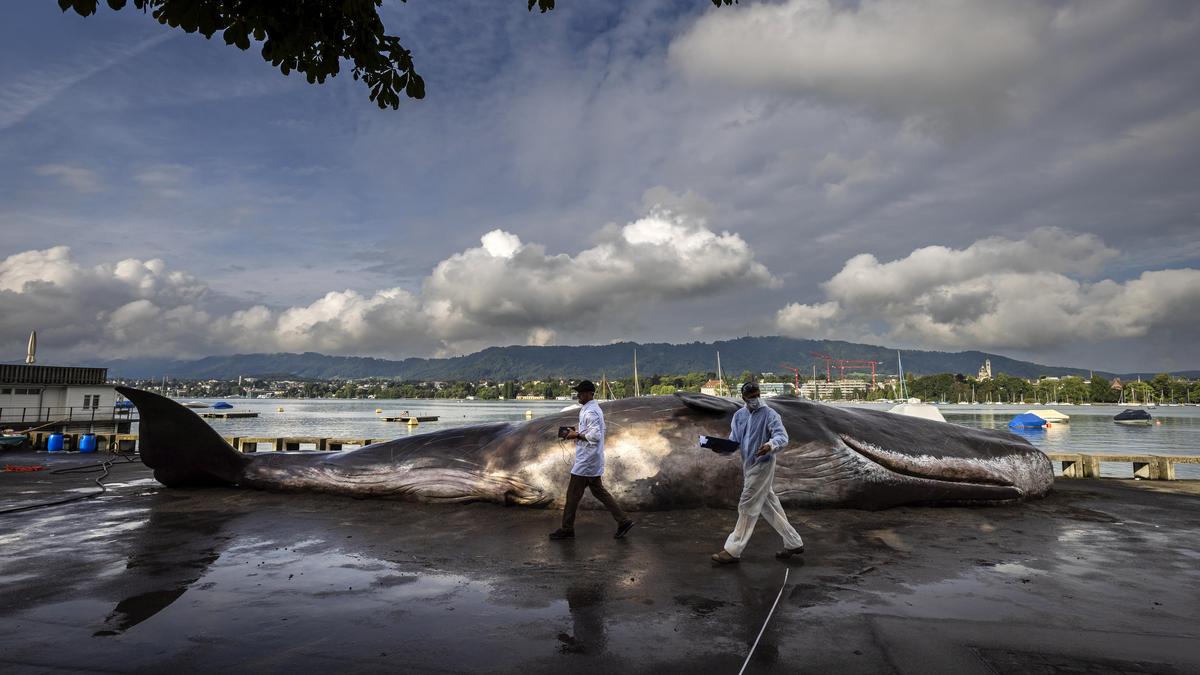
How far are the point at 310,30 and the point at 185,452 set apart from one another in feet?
31.2

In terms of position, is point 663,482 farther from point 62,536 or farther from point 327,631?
point 62,536

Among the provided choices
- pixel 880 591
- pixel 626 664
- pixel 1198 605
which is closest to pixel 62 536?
pixel 626 664

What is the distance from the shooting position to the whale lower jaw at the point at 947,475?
9.54m

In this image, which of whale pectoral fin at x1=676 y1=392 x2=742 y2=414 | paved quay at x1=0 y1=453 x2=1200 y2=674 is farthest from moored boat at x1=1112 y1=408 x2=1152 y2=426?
whale pectoral fin at x1=676 y1=392 x2=742 y2=414

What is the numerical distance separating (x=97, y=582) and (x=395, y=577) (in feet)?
8.81

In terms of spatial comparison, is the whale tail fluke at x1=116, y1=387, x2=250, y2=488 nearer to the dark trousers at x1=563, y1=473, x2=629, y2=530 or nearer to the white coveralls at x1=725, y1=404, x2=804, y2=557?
the dark trousers at x1=563, y1=473, x2=629, y2=530

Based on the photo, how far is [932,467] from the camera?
9.70 metres

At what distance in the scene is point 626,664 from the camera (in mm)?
3840

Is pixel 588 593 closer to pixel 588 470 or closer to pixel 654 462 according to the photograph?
pixel 588 470

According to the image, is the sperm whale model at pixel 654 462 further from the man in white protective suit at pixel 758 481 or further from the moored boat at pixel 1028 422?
the moored boat at pixel 1028 422

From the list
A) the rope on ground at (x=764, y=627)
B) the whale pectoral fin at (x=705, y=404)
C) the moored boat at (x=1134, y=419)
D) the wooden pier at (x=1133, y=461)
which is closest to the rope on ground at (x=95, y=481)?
the whale pectoral fin at (x=705, y=404)

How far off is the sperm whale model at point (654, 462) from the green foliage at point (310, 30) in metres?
6.38

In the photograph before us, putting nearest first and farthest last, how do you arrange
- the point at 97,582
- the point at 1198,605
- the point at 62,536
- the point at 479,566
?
the point at 1198,605 < the point at 97,582 < the point at 479,566 < the point at 62,536

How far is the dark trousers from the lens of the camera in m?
7.77
